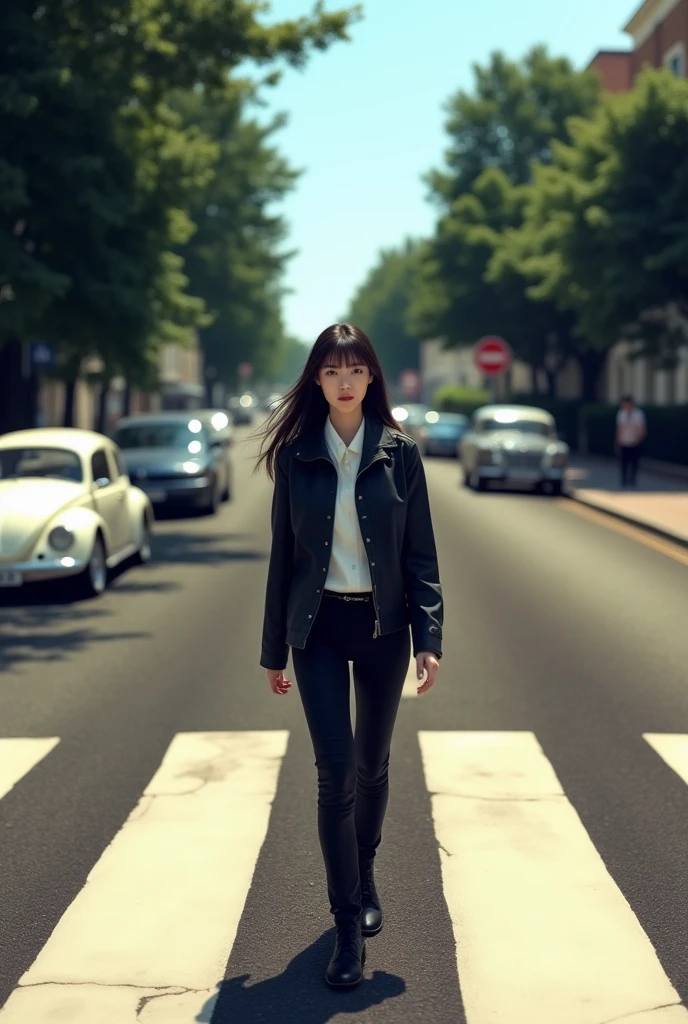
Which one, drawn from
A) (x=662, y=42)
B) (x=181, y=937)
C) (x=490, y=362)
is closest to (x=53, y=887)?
(x=181, y=937)

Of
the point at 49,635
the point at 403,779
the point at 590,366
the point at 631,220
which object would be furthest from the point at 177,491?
the point at 590,366

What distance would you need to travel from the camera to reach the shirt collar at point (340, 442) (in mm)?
4289

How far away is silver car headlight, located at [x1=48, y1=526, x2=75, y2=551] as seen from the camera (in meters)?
11.9

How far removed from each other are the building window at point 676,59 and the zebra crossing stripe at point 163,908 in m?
38.7

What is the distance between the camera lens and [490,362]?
40156 millimetres

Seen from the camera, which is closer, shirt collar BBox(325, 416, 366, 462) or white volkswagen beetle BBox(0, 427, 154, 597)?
shirt collar BBox(325, 416, 366, 462)

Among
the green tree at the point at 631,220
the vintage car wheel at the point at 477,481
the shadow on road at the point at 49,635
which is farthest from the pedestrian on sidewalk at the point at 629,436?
the shadow on road at the point at 49,635

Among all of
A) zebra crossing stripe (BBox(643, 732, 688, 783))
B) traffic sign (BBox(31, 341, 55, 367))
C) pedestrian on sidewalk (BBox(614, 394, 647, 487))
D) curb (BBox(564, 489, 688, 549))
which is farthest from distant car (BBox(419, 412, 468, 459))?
zebra crossing stripe (BBox(643, 732, 688, 783))

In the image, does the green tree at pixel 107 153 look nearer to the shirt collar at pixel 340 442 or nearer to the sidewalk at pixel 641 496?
the sidewalk at pixel 641 496

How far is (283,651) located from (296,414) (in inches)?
28.4

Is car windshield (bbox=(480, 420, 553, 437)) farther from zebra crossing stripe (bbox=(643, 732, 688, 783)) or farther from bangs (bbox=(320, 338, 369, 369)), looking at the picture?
bangs (bbox=(320, 338, 369, 369))

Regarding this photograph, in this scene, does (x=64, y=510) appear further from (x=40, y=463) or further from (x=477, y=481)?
(x=477, y=481)

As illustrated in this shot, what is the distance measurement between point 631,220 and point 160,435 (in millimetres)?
13283

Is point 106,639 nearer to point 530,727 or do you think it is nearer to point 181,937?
point 530,727
